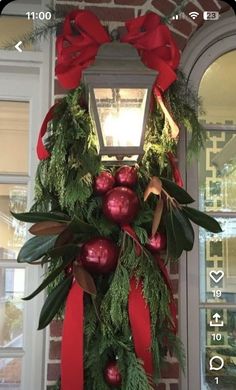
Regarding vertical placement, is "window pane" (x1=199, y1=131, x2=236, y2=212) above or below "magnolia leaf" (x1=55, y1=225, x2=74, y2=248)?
above

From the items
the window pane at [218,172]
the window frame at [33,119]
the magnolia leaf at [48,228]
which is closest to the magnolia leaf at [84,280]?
the magnolia leaf at [48,228]

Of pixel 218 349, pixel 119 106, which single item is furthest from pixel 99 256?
pixel 218 349

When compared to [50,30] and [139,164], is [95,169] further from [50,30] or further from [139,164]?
[50,30]

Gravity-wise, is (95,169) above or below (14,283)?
above

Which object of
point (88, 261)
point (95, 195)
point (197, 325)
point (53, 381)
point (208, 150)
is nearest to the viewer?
point (88, 261)

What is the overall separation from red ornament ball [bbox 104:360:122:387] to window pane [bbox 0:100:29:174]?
0.82 metres

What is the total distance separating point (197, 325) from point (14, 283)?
25.9 inches

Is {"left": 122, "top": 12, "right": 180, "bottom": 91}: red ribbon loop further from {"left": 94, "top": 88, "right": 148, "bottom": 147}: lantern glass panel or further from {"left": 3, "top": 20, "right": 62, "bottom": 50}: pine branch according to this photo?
{"left": 3, "top": 20, "right": 62, "bottom": 50}: pine branch

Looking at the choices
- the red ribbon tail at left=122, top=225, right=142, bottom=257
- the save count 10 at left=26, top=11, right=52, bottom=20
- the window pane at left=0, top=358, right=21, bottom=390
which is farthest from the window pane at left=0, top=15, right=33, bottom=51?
the window pane at left=0, top=358, right=21, bottom=390

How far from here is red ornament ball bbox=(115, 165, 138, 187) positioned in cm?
147

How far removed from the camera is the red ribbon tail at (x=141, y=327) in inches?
54.7

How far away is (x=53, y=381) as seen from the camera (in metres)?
1.67

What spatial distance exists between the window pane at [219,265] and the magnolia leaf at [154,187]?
0.51 m

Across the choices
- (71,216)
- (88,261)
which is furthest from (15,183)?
(88,261)
